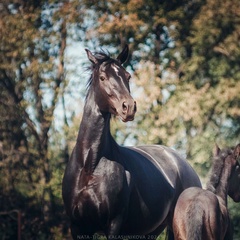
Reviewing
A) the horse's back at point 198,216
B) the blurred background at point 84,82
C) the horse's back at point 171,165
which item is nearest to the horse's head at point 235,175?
the horse's back at point 171,165

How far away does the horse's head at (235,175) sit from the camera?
9492 mm

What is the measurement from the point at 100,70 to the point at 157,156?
7.02 feet

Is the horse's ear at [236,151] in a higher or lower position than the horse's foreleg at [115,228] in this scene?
lower

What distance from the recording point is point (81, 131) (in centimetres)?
826

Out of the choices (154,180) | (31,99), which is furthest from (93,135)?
(31,99)

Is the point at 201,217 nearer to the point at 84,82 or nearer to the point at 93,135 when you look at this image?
the point at 93,135

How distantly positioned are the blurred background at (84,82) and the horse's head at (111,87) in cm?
1257

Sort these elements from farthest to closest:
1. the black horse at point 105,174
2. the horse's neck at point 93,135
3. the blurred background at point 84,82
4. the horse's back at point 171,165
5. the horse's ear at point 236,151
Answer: the blurred background at point 84,82, the horse's back at point 171,165, the horse's ear at point 236,151, the horse's neck at point 93,135, the black horse at point 105,174

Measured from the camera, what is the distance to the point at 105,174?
26.2ft

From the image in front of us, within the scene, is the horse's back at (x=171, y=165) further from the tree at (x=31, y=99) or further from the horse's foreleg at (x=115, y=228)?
the tree at (x=31, y=99)

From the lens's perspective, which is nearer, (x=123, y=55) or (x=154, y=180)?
(x=123, y=55)

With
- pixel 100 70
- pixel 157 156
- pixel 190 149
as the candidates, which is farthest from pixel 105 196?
pixel 190 149

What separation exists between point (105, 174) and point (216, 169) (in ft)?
5.65

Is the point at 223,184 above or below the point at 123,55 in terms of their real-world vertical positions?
below
